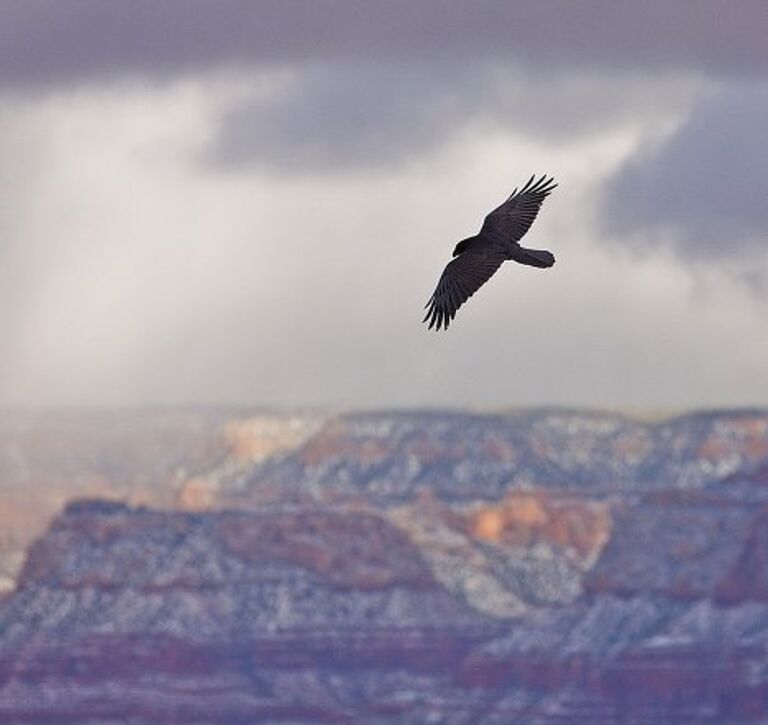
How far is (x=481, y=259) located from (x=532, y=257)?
0.75 meters

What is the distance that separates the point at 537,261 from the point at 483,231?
3.88 feet

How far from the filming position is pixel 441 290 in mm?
55188

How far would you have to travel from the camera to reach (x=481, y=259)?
55.7 metres

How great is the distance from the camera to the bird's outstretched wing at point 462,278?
5450 centimetres

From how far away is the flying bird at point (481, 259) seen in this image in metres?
54.6

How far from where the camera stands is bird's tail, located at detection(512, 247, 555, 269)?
55.1 metres

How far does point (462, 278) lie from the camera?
182 ft

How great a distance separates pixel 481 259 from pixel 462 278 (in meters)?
0.50

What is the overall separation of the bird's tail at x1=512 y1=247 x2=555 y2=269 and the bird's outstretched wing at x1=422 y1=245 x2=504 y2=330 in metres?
0.23

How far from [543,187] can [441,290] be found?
11.0ft

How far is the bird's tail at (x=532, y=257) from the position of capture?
5506cm

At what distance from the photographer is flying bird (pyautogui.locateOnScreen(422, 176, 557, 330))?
54625 millimetres

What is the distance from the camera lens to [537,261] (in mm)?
55125

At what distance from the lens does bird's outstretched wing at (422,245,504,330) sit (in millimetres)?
54500
